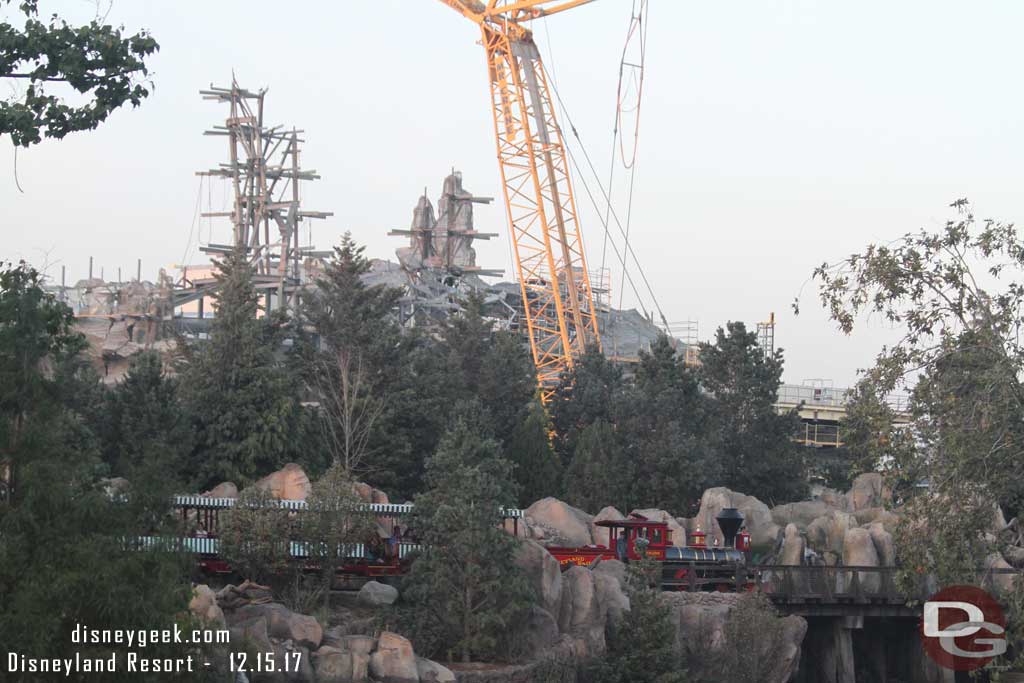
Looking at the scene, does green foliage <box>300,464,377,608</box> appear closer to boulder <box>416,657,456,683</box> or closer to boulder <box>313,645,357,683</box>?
boulder <box>416,657,456,683</box>

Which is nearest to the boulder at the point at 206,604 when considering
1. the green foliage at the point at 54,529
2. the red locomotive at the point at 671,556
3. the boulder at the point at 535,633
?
the green foliage at the point at 54,529

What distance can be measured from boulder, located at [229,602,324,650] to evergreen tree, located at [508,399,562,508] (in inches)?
839

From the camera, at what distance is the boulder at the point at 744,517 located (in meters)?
44.4

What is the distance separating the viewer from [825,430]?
77.2 m

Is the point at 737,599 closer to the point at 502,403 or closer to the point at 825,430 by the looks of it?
the point at 502,403

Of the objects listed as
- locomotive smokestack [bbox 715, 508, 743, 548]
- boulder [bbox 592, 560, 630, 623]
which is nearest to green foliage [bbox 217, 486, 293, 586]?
boulder [bbox 592, 560, 630, 623]

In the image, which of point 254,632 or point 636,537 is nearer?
point 254,632

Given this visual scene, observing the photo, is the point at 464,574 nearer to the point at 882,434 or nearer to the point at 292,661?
the point at 292,661

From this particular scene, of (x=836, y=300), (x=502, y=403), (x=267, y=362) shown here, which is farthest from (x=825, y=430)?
(x=836, y=300)

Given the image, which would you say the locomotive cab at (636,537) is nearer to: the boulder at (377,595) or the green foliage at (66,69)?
the boulder at (377,595)

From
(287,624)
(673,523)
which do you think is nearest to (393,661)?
(287,624)

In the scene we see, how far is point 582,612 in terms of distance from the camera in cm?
3077

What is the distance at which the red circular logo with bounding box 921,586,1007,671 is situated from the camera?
2830 centimetres

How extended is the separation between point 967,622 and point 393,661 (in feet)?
39.4
